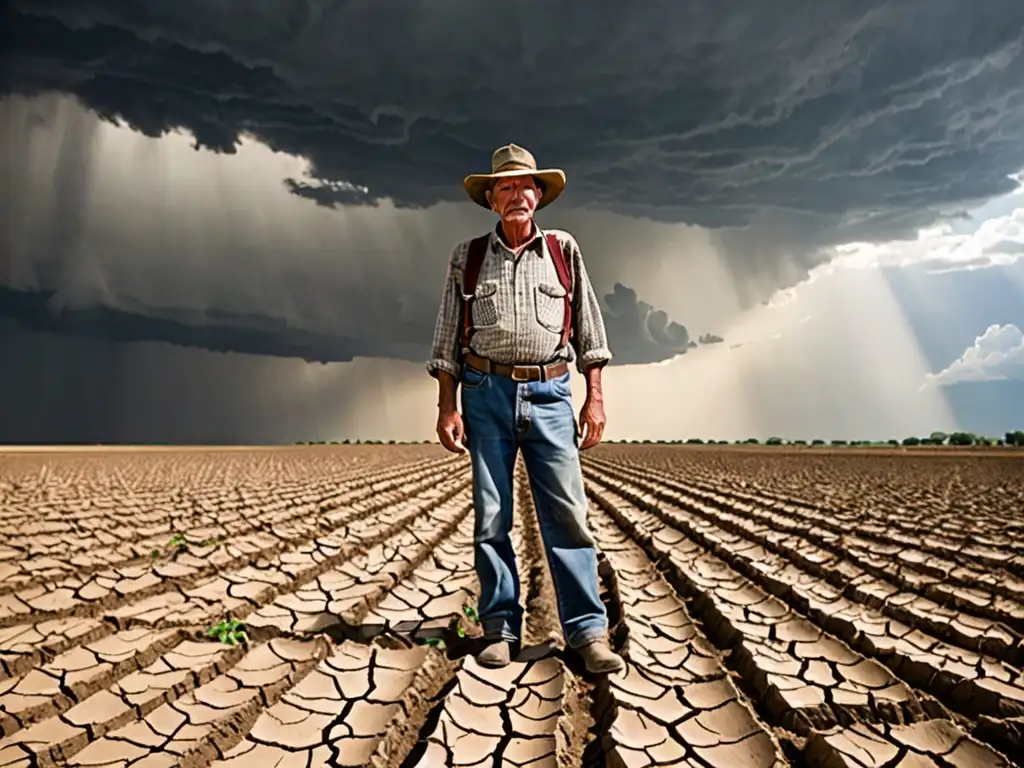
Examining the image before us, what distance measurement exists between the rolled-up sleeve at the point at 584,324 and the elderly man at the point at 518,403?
0.05 m

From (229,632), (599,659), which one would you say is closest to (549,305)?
(599,659)

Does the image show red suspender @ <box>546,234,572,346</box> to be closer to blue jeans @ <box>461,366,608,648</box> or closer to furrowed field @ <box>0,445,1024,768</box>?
blue jeans @ <box>461,366,608,648</box>

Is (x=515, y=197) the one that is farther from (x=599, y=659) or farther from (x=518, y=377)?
(x=599, y=659)

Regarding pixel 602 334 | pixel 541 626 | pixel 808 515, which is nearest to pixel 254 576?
pixel 541 626

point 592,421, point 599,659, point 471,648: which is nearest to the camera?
point 599,659

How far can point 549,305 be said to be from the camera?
228 centimetres

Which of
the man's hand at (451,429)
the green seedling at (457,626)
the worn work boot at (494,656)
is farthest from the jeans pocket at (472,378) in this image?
the green seedling at (457,626)

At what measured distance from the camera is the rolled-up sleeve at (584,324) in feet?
7.86

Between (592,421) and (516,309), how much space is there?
509mm

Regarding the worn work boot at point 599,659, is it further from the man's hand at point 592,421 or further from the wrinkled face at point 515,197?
the wrinkled face at point 515,197

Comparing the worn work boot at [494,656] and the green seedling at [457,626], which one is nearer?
the worn work boot at [494,656]

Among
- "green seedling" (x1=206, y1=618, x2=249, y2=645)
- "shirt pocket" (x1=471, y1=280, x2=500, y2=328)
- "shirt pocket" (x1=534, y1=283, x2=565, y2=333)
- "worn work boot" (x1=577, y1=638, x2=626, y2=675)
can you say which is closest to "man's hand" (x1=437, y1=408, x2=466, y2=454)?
"shirt pocket" (x1=471, y1=280, x2=500, y2=328)

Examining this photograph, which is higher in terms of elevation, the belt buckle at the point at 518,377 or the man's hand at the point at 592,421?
the belt buckle at the point at 518,377

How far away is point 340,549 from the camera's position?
14.3ft
